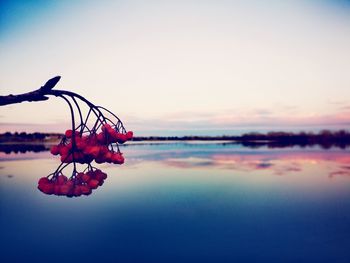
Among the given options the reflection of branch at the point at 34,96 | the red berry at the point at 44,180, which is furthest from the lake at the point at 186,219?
the reflection of branch at the point at 34,96

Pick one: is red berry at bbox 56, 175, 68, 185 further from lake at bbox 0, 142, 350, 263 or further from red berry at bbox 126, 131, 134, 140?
lake at bbox 0, 142, 350, 263

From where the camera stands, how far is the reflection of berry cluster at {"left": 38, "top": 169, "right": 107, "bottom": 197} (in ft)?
6.73

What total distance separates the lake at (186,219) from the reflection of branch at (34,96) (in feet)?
115

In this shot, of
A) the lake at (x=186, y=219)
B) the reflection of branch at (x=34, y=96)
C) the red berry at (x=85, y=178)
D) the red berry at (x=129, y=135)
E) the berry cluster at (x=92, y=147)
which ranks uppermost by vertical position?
the reflection of branch at (x=34, y=96)

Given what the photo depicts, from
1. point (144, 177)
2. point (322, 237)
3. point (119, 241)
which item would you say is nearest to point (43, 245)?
point (119, 241)

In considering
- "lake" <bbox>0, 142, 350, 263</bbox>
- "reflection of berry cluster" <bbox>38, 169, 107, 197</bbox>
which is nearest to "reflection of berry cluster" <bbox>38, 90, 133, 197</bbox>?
"reflection of berry cluster" <bbox>38, 169, 107, 197</bbox>

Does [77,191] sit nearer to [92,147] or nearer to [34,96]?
[92,147]

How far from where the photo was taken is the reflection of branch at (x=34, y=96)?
1.40 metres

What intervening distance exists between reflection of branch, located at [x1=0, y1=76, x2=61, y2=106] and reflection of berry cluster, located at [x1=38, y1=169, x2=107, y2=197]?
832mm

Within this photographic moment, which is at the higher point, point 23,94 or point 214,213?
point 23,94

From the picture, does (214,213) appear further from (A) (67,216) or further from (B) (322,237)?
(A) (67,216)

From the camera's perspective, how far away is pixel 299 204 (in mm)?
47375

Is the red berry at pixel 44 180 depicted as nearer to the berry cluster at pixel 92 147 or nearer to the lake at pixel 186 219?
the berry cluster at pixel 92 147

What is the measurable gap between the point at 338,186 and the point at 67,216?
148 ft
